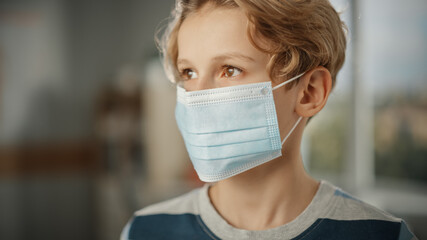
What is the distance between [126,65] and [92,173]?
0.85 meters

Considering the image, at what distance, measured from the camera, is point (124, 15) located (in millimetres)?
3018

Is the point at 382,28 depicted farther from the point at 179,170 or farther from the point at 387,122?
the point at 179,170

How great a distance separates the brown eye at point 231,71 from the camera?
29.7 inches

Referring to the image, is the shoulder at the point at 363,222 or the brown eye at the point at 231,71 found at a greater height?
the brown eye at the point at 231,71

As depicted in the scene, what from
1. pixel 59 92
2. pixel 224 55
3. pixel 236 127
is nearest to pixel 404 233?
pixel 236 127

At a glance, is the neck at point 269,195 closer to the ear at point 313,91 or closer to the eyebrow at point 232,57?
the ear at point 313,91

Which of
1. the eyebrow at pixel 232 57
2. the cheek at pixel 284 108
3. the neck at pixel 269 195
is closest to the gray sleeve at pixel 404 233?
the neck at pixel 269 195

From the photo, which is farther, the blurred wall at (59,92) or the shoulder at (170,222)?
the blurred wall at (59,92)

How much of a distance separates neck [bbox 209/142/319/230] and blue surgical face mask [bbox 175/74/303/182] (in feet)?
0.16

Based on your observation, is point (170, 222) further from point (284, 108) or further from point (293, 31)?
point (293, 31)

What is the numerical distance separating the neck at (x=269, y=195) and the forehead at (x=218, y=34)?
0.78 feet

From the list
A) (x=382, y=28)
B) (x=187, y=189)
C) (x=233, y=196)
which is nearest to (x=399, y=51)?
(x=382, y=28)

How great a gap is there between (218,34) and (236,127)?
0.17 metres

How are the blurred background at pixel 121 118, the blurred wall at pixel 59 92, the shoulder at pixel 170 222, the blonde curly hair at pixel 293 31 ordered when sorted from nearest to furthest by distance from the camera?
1. the blonde curly hair at pixel 293 31
2. the shoulder at pixel 170 222
3. the blurred background at pixel 121 118
4. the blurred wall at pixel 59 92
